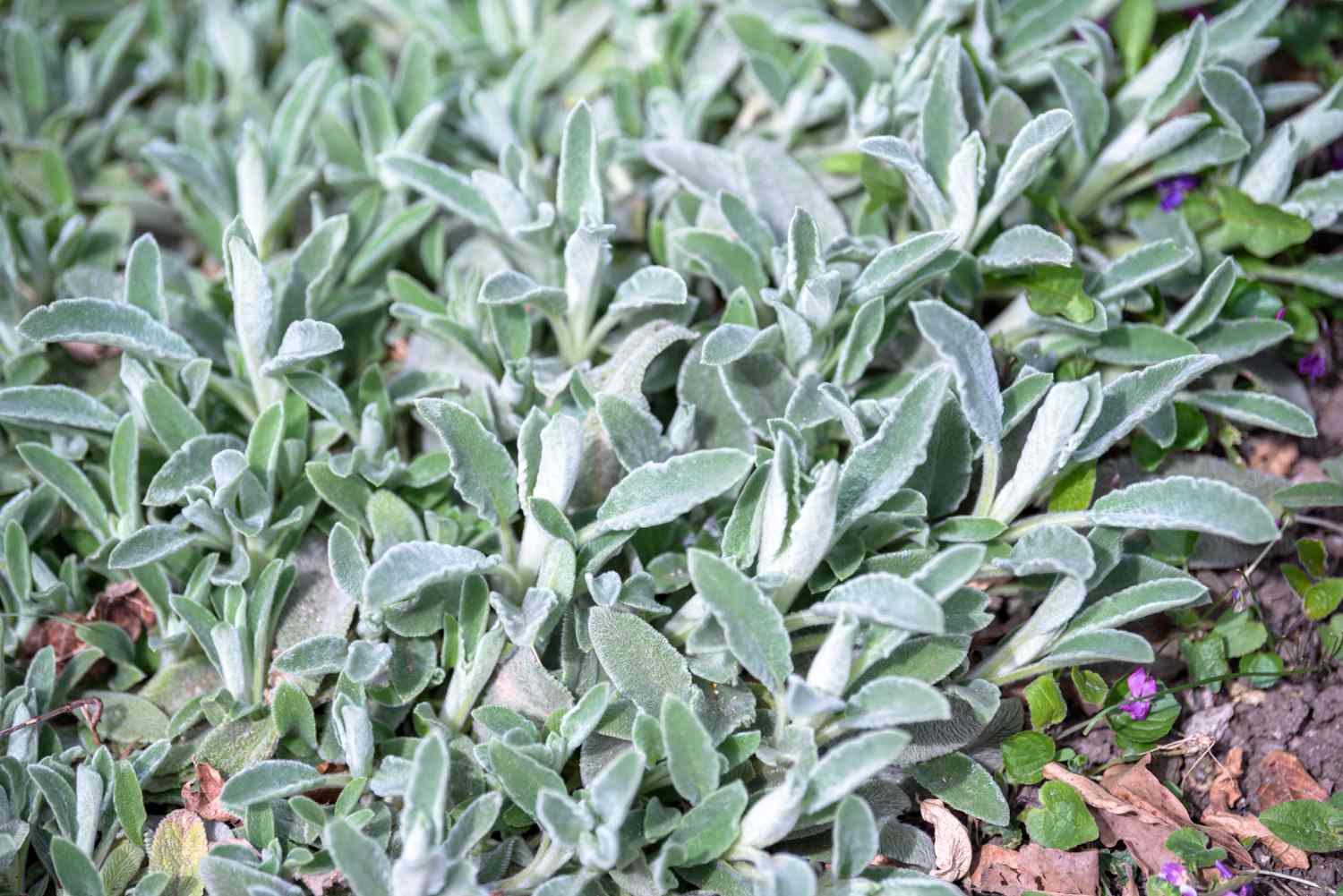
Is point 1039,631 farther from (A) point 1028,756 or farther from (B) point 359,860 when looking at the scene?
(B) point 359,860

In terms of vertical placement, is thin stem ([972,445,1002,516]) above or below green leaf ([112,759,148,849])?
above

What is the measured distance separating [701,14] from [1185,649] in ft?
5.92

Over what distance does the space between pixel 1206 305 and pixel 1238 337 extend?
4.4 inches

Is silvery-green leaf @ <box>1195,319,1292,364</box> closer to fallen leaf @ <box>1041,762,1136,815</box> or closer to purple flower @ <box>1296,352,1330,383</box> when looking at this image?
purple flower @ <box>1296,352,1330,383</box>

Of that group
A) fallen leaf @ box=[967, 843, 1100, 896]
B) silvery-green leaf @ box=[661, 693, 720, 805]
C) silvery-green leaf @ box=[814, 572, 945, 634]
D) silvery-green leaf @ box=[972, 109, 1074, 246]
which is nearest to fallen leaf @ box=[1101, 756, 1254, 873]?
fallen leaf @ box=[967, 843, 1100, 896]

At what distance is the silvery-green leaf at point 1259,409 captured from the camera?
7.00 ft

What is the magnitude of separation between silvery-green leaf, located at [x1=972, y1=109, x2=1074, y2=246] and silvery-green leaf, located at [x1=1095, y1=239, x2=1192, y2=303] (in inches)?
9.3

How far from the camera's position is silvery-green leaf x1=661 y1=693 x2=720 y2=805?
65.4 inches

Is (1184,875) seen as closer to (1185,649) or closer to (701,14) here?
(1185,649)

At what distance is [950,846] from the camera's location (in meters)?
1.88

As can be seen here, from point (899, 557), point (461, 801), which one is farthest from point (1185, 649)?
point (461, 801)

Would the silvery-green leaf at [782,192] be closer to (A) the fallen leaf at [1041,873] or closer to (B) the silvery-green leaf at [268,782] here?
(A) the fallen leaf at [1041,873]

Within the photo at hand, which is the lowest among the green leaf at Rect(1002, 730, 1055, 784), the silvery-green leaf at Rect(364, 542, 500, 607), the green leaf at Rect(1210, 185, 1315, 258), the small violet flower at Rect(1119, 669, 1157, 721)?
the green leaf at Rect(1002, 730, 1055, 784)

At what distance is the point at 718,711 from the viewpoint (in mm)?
1831
